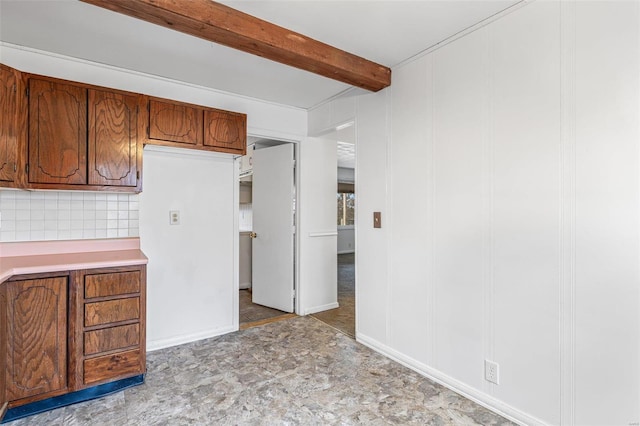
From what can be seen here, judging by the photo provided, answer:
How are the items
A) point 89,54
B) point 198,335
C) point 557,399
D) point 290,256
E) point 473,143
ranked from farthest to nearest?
point 290,256, point 198,335, point 89,54, point 473,143, point 557,399

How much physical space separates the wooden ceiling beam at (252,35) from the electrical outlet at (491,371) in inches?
86.3

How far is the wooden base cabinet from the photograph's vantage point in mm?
1958

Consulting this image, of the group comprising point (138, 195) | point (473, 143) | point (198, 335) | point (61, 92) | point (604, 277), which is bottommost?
point (198, 335)

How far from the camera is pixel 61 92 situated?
7.54ft

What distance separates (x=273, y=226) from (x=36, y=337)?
2447 mm

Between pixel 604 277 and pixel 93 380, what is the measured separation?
9.97 feet

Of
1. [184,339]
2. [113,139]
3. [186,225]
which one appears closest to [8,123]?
[113,139]

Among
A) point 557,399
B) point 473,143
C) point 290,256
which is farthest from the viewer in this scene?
point 290,256

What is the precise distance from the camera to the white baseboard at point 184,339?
9.59 ft

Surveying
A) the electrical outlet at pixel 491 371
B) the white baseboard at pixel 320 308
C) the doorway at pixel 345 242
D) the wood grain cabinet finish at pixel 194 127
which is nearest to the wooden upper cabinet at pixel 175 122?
the wood grain cabinet finish at pixel 194 127

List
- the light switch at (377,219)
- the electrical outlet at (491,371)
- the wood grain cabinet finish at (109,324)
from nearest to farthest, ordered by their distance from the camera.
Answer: the electrical outlet at (491,371) → the wood grain cabinet finish at (109,324) → the light switch at (377,219)

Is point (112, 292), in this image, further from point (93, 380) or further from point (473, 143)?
point (473, 143)

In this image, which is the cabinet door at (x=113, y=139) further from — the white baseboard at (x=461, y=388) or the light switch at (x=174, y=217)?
the white baseboard at (x=461, y=388)

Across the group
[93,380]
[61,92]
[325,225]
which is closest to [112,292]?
[93,380]
